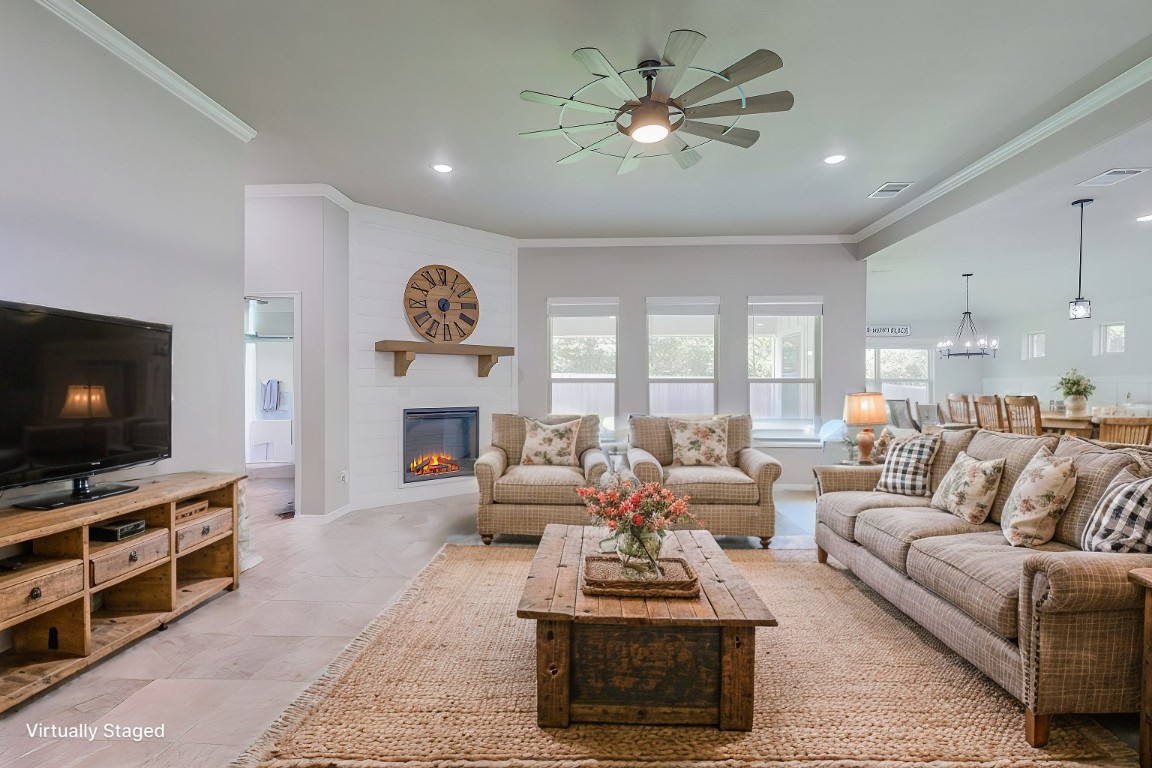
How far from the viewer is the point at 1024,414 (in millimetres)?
5105

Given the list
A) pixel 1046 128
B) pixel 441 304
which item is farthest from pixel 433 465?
pixel 1046 128

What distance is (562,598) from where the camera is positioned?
1913 mm

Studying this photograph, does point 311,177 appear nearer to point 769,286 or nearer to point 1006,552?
point 769,286

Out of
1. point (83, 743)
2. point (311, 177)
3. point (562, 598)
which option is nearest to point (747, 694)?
point (562, 598)

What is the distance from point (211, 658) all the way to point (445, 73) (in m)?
2.87

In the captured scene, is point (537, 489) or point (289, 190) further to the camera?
point (289, 190)

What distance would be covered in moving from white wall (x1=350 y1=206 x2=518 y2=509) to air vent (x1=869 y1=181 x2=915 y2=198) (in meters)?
3.45

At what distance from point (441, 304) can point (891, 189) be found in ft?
13.3

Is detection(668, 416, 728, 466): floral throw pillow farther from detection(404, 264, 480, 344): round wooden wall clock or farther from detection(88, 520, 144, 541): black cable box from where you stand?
detection(88, 520, 144, 541): black cable box

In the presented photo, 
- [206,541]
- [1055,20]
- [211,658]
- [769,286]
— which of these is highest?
[1055,20]

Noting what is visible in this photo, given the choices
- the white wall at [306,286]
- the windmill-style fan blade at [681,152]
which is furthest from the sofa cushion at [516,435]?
the windmill-style fan blade at [681,152]

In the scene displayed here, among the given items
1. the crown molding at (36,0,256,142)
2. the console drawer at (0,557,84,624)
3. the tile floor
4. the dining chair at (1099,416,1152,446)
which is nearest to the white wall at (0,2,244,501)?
the crown molding at (36,0,256,142)

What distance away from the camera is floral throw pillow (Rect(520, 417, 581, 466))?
436cm

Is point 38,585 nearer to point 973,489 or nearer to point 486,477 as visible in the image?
point 486,477
